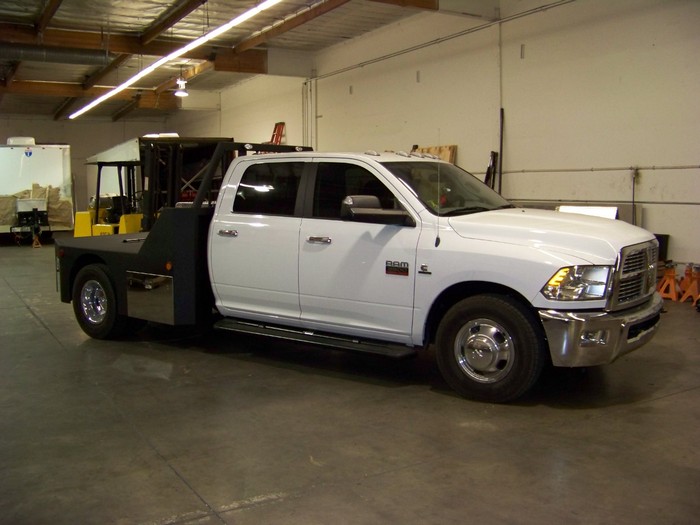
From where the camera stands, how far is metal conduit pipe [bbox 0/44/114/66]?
626 inches

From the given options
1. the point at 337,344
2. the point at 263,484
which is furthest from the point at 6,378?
the point at 263,484

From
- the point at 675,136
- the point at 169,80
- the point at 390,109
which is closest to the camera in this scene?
the point at 675,136

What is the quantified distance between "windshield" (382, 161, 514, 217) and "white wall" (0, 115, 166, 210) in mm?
28977

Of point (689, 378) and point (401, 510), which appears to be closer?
point (401, 510)

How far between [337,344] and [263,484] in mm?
2095

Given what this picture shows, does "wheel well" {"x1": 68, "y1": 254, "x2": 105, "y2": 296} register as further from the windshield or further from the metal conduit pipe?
the metal conduit pipe

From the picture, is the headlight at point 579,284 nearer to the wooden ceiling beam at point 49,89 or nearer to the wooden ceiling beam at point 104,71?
the wooden ceiling beam at point 104,71

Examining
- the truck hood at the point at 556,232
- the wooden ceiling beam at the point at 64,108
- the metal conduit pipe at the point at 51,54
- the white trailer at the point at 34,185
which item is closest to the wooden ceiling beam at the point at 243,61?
the metal conduit pipe at the point at 51,54

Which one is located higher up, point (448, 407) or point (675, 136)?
point (675, 136)

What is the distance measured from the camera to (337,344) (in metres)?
5.86

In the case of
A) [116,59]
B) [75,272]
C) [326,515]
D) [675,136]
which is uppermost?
[116,59]

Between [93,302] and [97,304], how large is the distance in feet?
0.20

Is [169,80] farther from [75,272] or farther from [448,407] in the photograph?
[448,407]

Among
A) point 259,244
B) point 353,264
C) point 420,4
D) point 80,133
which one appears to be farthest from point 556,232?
point 80,133
